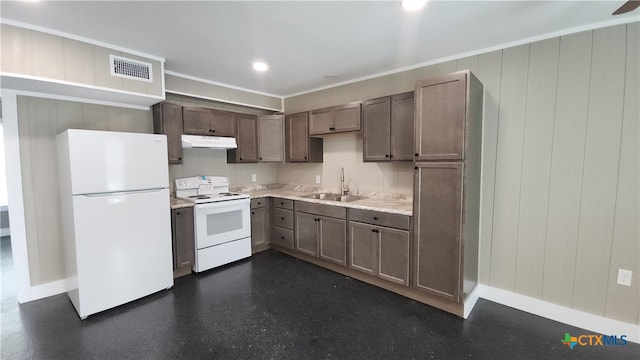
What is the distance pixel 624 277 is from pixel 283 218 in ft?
11.2

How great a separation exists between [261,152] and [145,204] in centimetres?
183

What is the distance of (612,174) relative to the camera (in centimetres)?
209

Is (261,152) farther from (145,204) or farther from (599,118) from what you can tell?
(599,118)

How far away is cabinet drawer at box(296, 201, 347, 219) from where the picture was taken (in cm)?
316

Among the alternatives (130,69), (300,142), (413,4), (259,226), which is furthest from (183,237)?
(413,4)

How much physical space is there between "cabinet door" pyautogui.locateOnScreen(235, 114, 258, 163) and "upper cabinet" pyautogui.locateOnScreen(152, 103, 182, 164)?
80cm

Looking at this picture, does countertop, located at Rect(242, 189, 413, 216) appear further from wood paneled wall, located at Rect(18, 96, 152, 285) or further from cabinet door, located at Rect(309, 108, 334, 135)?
wood paneled wall, located at Rect(18, 96, 152, 285)

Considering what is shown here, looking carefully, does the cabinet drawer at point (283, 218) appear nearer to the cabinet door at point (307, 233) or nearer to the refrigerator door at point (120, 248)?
the cabinet door at point (307, 233)

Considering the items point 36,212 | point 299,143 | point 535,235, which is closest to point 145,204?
point 36,212

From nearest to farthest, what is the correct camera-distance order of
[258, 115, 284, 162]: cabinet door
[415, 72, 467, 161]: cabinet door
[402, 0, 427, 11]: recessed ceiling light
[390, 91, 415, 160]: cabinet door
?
1. [402, 0, 427, 11]: recessed ceiling light
2. [415, 72, 467, 161]: cabinet door
3. [390, 91, 415, 160]: cabinet door
4. [258, 115, 284, 162]: cabinet door

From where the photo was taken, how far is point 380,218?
9.23 ft

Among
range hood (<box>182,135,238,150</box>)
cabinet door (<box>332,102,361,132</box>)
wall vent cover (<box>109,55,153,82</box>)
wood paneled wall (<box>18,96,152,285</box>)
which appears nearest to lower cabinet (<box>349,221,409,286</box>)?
cabinet door (<box>332,102,361,132</box>)

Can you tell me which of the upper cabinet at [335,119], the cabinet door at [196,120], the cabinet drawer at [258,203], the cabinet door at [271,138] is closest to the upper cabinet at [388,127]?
the upper cabinet at [335,119]

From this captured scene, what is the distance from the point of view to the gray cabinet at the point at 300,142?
3.92 m
